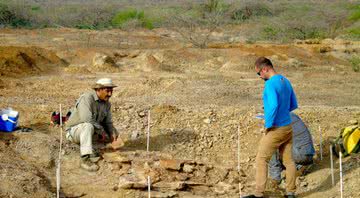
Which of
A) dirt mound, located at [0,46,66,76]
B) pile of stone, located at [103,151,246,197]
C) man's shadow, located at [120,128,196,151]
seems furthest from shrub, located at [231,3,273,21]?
pile of stone, located at [103,151,246,197]

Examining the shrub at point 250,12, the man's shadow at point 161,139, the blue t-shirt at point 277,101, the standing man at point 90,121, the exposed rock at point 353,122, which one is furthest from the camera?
the shrub at point 250,12

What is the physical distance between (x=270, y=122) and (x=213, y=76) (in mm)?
9206

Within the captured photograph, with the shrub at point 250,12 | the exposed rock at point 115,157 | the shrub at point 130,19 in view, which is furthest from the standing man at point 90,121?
the shrub at point 250,12

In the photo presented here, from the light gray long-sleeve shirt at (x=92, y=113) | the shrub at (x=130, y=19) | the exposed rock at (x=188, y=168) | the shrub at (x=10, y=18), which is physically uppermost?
the shrub at (x=130, y=19)

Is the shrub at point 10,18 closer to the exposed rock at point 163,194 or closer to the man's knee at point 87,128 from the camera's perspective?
the man's knee at point 87,128

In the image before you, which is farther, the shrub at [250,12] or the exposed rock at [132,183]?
the shrub at [250,12]

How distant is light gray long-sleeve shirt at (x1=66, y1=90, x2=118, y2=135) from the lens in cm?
718

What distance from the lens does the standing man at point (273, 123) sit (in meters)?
5.86

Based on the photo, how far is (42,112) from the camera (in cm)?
883

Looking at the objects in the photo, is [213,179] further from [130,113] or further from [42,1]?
[42,1]

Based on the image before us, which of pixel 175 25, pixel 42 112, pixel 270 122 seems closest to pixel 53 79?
pixel 42 112

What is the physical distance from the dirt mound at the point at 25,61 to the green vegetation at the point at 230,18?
902cm

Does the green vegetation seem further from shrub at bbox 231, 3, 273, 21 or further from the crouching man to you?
the crouching man

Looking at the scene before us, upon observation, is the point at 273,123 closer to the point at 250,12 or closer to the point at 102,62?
the point at 102,62
